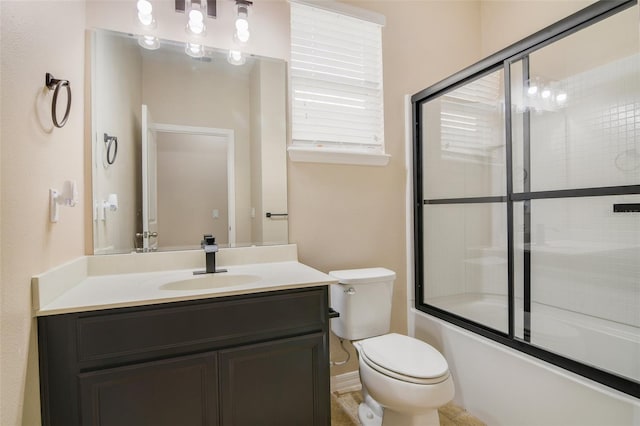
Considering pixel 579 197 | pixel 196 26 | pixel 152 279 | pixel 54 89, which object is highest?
pixel 196 26

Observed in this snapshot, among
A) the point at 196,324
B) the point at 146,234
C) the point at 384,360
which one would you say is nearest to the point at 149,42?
the point at 146,234

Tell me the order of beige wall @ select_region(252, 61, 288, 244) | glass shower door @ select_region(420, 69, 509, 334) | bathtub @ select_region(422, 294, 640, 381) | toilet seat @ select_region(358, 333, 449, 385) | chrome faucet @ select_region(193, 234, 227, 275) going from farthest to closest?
glass shower door @ select_region(420, 69, 509, 334) < beige wall @ select_region(252, 61, 288, 244) < chrome faucet @ select_region(193, 234, 227, 275) < bathtub @ select_region(422, 294, 640, 381) < toilet seat @ select_region(358, 333, 449, 385)

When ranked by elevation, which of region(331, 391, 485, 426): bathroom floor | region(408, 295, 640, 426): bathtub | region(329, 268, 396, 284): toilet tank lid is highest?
region(329, 268, 396, 284): toilet tank lid

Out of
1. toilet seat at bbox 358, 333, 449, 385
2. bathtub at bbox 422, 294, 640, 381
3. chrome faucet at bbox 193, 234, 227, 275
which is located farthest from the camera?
chrome faucet at bbox 193, 234, 227, 275

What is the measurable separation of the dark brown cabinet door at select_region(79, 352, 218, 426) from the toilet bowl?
2.25ft

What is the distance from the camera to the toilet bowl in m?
1.31

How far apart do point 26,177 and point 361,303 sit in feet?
5.01

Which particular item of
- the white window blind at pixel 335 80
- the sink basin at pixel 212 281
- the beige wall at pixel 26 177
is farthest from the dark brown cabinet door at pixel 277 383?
the white window blind at pixel 335 80

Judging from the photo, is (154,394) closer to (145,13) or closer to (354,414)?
(354,414)

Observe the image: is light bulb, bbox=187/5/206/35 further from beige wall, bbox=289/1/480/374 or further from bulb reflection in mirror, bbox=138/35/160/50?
beige wall, bbox=289/1/480/374

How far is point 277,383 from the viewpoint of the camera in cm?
130

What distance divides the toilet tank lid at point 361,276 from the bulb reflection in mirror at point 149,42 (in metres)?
1.55

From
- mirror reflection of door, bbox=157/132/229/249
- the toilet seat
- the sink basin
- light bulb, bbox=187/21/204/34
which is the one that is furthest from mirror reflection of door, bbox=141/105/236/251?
the toilet seat

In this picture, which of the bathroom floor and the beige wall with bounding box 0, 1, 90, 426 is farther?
the bathroom floor
